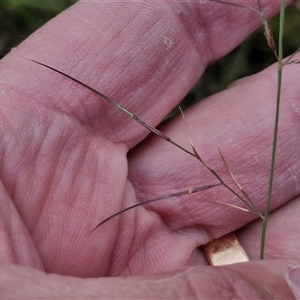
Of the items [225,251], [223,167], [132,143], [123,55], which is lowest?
[225,251]

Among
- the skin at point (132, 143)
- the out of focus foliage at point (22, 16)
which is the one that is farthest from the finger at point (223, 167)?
the out of focus foliage at point (22, 16)

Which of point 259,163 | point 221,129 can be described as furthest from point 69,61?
point 259,163

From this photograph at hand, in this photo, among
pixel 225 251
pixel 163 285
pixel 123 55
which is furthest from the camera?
pixel 225 251

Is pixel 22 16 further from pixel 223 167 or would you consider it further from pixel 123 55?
pixel 223 167

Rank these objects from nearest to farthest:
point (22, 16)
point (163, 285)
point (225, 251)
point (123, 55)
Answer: point (163, 285)
point (123, 55)
point (225, 251)
point (22, 16)

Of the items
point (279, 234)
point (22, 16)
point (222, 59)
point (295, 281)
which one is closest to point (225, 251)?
point (279, 234)

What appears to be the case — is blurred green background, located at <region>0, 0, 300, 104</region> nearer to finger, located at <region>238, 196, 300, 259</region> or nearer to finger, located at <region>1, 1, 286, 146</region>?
finger, located at <region>1, 1, 286, 146</region>
